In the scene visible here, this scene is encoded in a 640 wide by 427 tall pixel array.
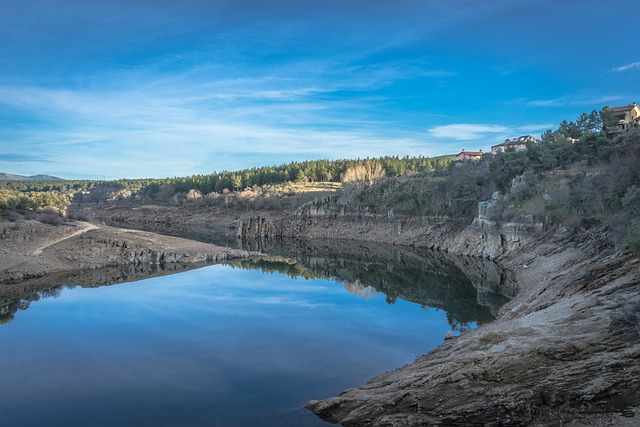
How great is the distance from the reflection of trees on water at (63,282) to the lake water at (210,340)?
6.7 inches

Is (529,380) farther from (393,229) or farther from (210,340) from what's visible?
(393,229)

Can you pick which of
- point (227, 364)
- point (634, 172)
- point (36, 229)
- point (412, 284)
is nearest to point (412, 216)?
point (412, 284)

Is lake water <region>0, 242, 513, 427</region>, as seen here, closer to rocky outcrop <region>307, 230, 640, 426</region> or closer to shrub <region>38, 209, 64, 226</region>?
rocky outcrop <region>307, 230, 640, 426</region>

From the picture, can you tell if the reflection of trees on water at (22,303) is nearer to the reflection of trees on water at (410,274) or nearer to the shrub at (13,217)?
the shrub at (13,217)

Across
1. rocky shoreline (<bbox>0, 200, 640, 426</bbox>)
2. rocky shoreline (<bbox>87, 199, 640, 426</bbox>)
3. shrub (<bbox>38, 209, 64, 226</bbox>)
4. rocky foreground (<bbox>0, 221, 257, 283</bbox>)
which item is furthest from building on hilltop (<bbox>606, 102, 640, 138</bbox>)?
shrub (<bbox>38, 209, 64, 226</bbox>)

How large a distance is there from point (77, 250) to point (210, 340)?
106 feet

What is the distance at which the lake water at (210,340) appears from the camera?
1634cm

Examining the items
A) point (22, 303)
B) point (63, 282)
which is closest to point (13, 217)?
point (63, 282)

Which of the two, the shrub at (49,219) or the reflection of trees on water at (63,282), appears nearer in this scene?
the reflection of trees on water at (63,282)

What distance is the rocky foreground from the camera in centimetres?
4319

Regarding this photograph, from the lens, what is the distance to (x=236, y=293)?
37.6m

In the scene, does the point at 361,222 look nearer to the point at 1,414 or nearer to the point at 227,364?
the point at 227,364

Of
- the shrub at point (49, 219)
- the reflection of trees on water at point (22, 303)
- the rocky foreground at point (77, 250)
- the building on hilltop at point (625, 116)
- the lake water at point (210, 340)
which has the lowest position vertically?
the reflection of trees on water at point (22, 303)

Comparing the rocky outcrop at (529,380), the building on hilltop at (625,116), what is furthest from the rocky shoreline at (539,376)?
the building on hilltop at (625,116)
